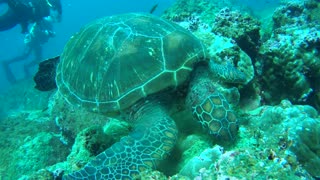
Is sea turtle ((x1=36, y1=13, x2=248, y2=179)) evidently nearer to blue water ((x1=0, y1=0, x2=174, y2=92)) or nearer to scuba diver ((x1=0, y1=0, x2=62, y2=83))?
scuba diver ((x1=0, y1=0, x2=62, y2=83))

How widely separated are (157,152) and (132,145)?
0.30 metres

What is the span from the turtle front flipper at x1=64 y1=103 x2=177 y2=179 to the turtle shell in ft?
1.66

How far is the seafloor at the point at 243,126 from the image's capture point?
7.47ft

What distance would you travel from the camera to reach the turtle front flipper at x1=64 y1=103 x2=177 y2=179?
8.46 feet

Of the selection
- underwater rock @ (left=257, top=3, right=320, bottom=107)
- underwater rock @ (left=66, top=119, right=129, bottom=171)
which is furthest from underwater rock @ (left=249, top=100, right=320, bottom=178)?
underwater rock @ (left=66, top=119, right=129, bottom=171)

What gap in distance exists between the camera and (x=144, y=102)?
3.48 meters

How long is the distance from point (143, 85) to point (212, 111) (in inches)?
39.0

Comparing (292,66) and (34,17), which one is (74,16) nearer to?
(34,17)

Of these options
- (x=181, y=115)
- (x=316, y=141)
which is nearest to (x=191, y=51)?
(x=181, y=115)

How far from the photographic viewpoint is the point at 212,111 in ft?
9.55

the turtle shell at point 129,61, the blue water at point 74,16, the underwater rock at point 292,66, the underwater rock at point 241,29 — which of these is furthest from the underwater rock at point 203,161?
the blue water at point 74,16

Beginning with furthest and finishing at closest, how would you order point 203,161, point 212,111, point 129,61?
1. point 129,61
2. point 212,111
3. point 203,161

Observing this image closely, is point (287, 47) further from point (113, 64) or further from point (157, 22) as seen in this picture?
point (113, 64)

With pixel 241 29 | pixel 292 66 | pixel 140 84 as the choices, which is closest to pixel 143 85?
pixel 140 84
